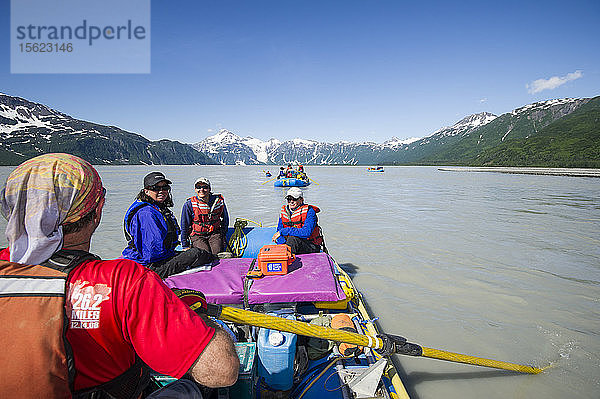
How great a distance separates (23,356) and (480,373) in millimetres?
5323

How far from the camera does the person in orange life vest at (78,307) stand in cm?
123

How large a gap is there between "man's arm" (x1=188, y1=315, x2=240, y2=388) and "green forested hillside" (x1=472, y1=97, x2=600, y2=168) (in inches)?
4026

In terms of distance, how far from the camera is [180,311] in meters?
1.40

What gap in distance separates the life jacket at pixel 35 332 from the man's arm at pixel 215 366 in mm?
500

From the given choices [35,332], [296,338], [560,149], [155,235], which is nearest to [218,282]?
[155,235]

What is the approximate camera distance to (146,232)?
14.8 ft

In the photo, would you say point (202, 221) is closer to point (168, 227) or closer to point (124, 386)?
point (168, 227)

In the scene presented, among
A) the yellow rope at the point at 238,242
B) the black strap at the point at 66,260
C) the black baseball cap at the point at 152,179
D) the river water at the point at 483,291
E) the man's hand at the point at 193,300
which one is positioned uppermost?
the black baseball cap at the point at 152,179

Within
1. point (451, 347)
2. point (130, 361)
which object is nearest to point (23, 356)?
point (130, 361)

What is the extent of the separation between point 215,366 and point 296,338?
206cm

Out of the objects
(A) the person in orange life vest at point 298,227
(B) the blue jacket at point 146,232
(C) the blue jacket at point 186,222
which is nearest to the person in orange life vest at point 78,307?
(B) the blue jacket at point 146,232

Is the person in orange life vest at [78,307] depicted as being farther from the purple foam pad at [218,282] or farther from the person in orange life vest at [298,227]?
the person in orange life vest at [298,227]

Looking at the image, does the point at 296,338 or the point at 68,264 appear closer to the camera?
the point at 68,264

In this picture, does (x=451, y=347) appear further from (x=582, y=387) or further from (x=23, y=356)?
(x=23, y=356)
